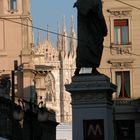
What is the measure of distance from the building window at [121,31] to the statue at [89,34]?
75.4 ft

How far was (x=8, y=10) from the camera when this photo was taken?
216 ft

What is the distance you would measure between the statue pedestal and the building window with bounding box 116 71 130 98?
22.7 m

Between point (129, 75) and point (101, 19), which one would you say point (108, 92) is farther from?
point (129, 75)

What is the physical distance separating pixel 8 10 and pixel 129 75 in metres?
29.3

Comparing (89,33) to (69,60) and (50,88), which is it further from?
(69,60)

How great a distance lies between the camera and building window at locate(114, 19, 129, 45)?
3862 cm

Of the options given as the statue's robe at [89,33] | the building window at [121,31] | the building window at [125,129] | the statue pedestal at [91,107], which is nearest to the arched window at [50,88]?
the building window at [121,31]

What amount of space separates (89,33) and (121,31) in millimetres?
23354

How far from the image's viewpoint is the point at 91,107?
1502 cm

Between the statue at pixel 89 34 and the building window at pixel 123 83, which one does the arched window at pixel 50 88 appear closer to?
the building window at pixel 123 83

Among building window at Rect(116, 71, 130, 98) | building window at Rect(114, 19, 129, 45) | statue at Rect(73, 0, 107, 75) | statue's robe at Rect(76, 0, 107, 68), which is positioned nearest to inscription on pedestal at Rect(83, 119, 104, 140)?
statue at Rect(73, 0, 107, 75)

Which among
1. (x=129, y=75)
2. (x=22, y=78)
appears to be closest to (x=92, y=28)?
(x=129, y=75)

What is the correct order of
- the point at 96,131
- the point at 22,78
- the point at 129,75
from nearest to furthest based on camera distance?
the point at 96,131, the point at 129,75, the point at 22,78

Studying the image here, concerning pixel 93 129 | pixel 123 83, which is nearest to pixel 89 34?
pixel 93 129
